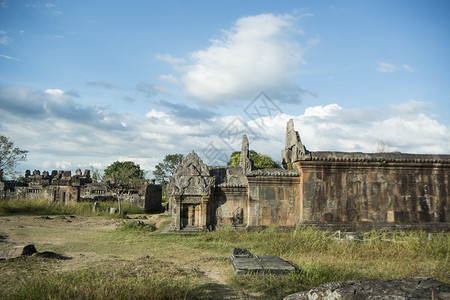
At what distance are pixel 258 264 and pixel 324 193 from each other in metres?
5.29

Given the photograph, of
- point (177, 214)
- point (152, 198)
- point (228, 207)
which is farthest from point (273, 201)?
point (152, 198)

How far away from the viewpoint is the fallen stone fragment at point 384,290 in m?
3.02

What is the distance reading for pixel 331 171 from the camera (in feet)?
35.1

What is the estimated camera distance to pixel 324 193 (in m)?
10.6

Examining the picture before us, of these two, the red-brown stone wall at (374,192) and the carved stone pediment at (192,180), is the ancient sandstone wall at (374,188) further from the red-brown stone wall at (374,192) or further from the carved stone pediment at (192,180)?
the carved stone pediment at (192,180)

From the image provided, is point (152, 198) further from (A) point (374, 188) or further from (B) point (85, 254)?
(A) point (374, 188)

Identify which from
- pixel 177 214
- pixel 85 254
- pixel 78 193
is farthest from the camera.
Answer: pixel 78 193

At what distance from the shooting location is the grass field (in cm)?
445

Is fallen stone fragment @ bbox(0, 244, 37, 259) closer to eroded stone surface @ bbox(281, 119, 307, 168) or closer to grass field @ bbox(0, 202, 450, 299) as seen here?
grass field @ bbox(0, 202, 450, 299)

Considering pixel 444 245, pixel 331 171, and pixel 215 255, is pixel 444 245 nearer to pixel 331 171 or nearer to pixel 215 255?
pixel 331 171

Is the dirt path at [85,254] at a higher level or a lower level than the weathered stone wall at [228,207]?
lower

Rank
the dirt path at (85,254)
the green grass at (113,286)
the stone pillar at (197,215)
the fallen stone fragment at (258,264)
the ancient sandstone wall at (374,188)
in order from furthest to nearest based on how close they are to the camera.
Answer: the stone pillar at (197,215) < the ancient sandstone wall at (374,188) < the fallen stone fragment at (258,264) < the dirt path at (85,254) < the green grass at (113,286)

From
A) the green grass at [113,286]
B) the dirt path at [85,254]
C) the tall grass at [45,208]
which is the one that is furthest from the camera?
the tall grass at [45,208]

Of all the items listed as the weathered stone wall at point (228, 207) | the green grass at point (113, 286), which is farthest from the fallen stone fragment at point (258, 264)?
the weathered stone wall at point (228, 207)
